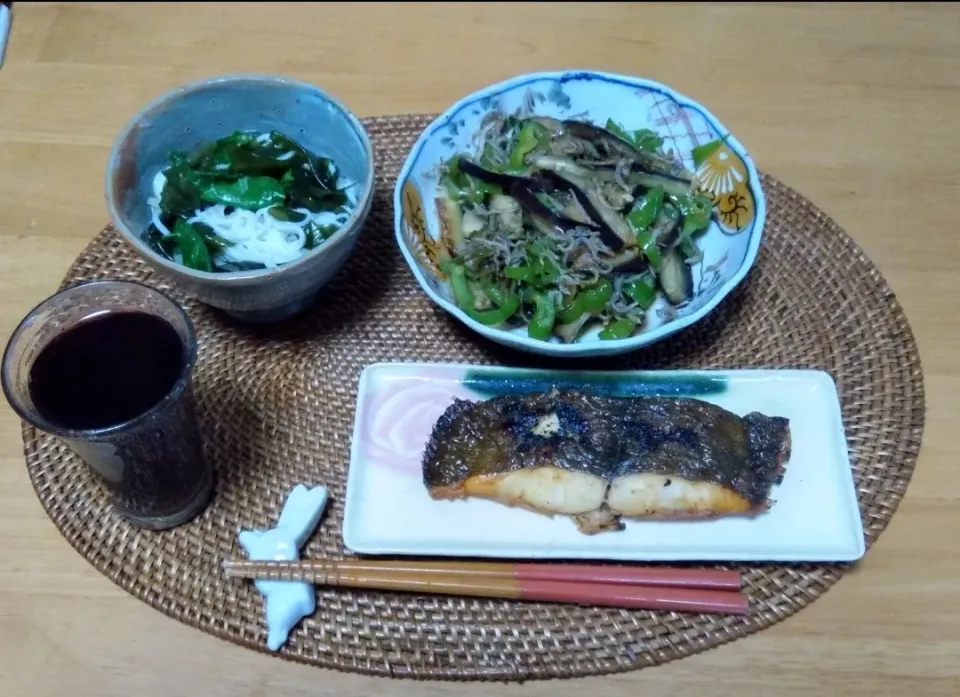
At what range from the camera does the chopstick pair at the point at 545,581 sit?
3.89 ft

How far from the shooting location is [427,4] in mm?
2123

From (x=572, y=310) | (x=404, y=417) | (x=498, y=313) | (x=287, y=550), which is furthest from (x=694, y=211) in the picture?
(x=287, y=550)

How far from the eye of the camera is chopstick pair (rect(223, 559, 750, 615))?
1185mm

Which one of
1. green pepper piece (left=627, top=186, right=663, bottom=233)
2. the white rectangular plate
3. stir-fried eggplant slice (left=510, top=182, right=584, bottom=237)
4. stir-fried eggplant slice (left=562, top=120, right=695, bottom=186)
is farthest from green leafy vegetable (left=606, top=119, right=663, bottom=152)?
the white rectangular plate

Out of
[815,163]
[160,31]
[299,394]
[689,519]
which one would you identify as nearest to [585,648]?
[689,519]

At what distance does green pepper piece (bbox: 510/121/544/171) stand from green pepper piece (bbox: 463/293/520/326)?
282mm

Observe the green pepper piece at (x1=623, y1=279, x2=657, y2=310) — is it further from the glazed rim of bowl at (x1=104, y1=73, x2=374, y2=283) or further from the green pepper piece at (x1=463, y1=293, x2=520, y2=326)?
the glazed rim of bowl at (x1=104, y1=73, x2=374, y2=283)

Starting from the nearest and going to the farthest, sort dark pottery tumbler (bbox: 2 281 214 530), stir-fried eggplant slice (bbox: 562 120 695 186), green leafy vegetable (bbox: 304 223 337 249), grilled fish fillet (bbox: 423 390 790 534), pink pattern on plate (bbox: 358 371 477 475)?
dark pottery tumbler (bbox: 2 281 214 530), grilled fish fillet (bbox: 423 390 790 534), pink pattern on plate (bbox: 358 371 477 475), green leafy vegetable (bbox: 304 223 337 249), stir-fried eggplant slice (bbox: 562 120 695 186)

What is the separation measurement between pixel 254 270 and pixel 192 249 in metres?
0.13

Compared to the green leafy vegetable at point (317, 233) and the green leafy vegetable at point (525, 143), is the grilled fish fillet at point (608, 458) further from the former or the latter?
the green leafy vegetable at point (525, 143)

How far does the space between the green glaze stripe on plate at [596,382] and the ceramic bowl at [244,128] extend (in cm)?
32

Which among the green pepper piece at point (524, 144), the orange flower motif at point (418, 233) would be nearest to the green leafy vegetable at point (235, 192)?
the orange flower motif at point (418, 233)

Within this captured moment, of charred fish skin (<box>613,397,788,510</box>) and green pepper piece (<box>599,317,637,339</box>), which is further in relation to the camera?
green pepper piece (<box>599,317,637,339</box>)

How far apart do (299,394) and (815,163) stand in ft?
3.89
